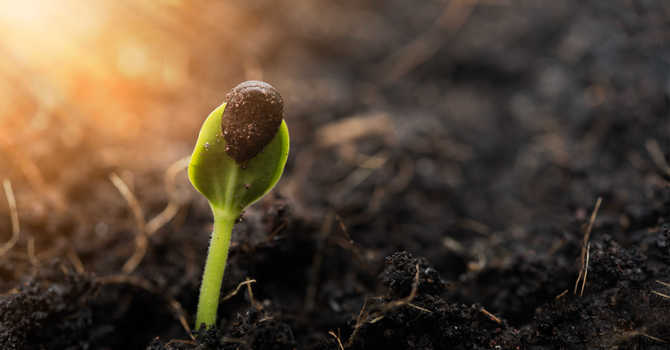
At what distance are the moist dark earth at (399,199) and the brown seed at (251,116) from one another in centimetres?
39

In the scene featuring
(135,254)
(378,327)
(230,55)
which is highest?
(230,55)

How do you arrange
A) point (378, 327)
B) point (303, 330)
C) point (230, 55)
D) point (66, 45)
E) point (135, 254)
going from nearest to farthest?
point (378, 327) → point (303, 330) → point (135, 254) → point (66, 45) → point (230, 55)

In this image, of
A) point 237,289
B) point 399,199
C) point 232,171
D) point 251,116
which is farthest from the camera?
point 399,199

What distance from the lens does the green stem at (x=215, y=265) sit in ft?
3.75

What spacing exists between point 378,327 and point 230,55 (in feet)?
6.34

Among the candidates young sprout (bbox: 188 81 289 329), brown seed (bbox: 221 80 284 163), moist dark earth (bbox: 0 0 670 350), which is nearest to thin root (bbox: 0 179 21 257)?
moist dark earth (bbox: 0 0 670 350)

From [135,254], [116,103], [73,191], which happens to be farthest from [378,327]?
[116,103]

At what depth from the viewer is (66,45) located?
2.27 metres

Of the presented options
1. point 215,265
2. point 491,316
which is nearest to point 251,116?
point 215,265

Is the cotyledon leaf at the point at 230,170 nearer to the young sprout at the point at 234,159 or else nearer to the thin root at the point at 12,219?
the young sprout at the point at 234,159

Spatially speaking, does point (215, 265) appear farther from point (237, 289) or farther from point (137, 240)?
point (137, 240)

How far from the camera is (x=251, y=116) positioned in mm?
1016

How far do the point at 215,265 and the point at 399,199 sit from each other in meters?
1.02

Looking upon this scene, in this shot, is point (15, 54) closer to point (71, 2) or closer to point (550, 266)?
point (71, 2)
